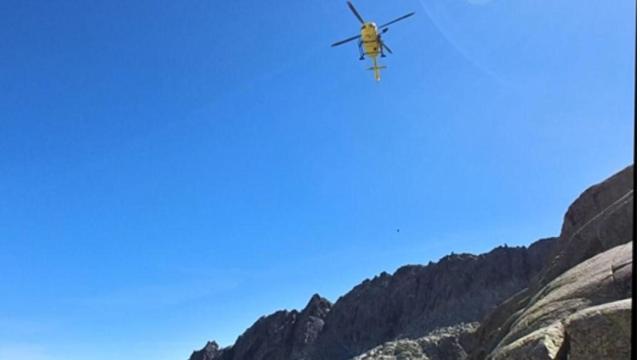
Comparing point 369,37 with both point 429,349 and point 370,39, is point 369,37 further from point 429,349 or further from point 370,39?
point 429,349

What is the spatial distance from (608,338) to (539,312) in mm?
10562

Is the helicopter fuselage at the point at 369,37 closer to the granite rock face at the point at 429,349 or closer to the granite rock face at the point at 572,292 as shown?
the granite rock face at the point at 572,292

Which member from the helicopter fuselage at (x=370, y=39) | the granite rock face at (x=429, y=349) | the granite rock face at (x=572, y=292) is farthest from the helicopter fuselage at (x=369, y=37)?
the granite rock face at (x=429, y=349)

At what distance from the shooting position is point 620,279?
24078 millimetres

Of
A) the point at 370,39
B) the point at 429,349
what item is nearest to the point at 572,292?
the point at 370,39

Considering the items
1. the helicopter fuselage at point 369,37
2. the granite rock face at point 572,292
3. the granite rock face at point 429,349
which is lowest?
the granite rock face at point 572,292

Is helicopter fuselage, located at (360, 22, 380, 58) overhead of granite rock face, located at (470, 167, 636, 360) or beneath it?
overhead

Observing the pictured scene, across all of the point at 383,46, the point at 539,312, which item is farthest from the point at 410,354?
the point at 539,312

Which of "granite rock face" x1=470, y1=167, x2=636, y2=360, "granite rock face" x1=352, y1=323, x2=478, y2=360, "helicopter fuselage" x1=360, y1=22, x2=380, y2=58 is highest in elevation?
"helicopter fuselage" x1=360, y1=22, x2=380, y2=58

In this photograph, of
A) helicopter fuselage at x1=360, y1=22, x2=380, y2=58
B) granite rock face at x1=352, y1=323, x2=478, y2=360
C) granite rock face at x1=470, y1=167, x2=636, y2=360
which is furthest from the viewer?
granite rock face at x1=352, y1=323, x2=478, y2=360

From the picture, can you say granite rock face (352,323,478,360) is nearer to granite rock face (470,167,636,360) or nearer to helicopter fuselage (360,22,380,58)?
granite rock face (470,167,636,360)

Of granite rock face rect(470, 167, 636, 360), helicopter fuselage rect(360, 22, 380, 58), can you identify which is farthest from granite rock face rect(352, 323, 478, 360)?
helicopter fuselage rect(360, 22, 380, 58)

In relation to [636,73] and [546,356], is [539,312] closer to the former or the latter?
[546,356]

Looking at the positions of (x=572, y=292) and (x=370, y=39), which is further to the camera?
(x=370, y=39)
